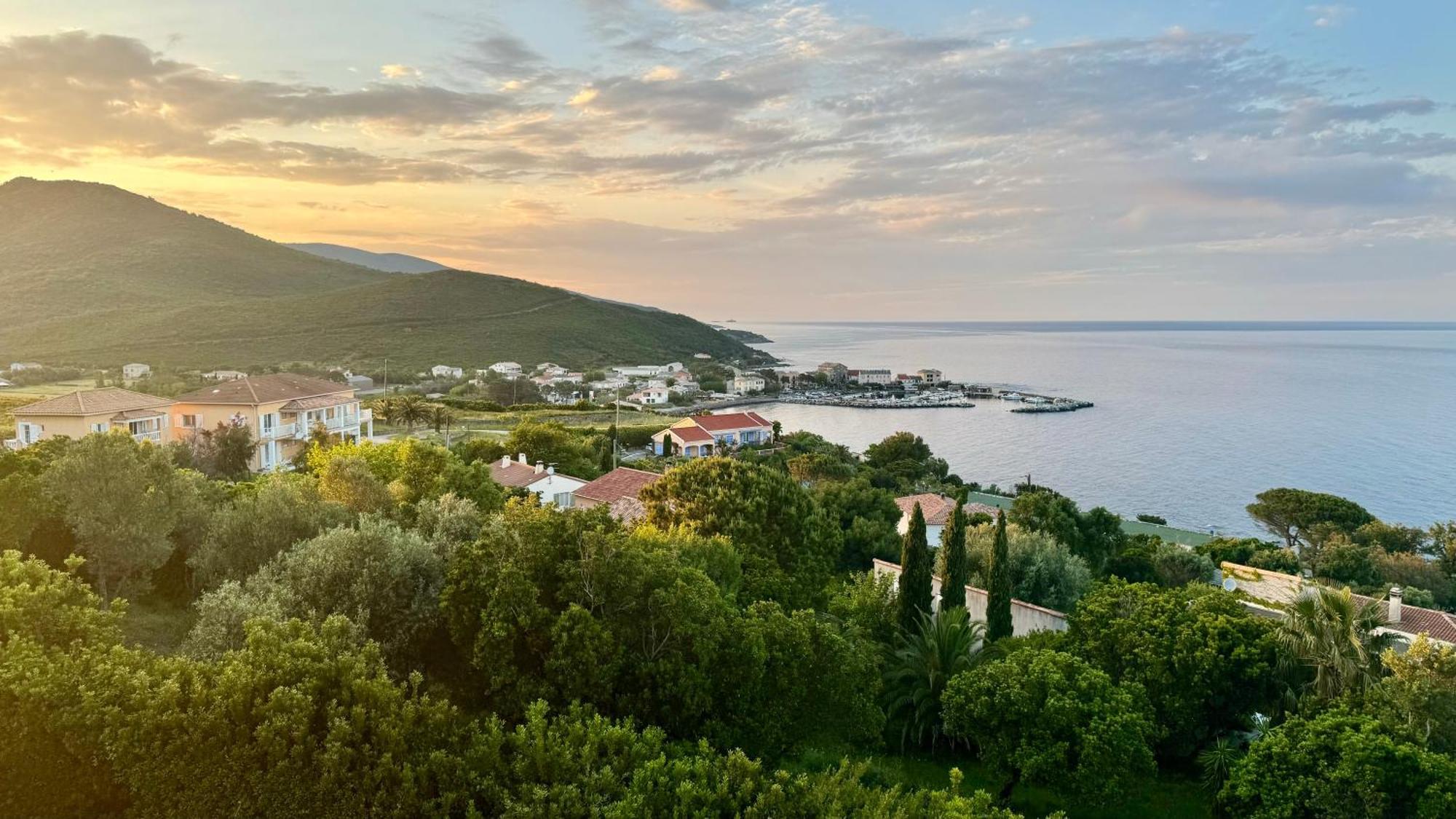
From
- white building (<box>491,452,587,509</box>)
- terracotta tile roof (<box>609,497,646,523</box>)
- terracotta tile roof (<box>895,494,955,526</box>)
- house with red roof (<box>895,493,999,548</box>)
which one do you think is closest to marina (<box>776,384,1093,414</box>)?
house with red roof (<box>895,493,999,548</box>)

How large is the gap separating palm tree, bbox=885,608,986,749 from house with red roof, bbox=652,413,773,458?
4671 cm

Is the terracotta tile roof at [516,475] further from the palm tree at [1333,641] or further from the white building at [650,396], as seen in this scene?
the white building at [650,396]

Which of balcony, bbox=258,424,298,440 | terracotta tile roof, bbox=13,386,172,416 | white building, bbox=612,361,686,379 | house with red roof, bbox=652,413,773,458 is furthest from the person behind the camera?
white building, bbox=612,361,686,379

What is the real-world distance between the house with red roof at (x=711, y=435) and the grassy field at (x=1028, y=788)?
48.2 metres

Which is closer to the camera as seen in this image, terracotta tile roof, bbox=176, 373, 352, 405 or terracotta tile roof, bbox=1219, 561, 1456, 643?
terracotta tile roof, bbox=1219, 561, 1456, 643

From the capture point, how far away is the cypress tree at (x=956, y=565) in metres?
19.1

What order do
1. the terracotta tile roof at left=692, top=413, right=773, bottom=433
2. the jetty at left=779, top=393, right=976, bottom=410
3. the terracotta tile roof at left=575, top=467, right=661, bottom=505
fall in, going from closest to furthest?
1. the terracotta tile roof at left=575, top=467, right=661, bottom=505
2. the terracotta tile roof at left=692, top=413, right=773, bottom=433
3. the jetty at left=779, top=393, right=976, bottom=410

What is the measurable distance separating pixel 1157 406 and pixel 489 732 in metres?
122

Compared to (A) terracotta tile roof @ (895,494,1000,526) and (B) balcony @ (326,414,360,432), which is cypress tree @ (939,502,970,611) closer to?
(A) terracotta tile roof @ (895,494,1000,526)

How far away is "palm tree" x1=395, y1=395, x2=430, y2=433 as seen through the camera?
179ft

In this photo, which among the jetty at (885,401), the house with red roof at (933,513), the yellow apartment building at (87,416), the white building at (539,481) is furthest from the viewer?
the jetty at (885,401)

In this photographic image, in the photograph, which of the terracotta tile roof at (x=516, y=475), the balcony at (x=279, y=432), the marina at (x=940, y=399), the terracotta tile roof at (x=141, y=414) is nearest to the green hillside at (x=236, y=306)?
the marina at (x=940, y=399)

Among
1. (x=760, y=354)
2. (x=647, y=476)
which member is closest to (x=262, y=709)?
(x=647, y=476)

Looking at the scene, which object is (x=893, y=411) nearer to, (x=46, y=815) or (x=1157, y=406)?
(x=1157, y=406)
